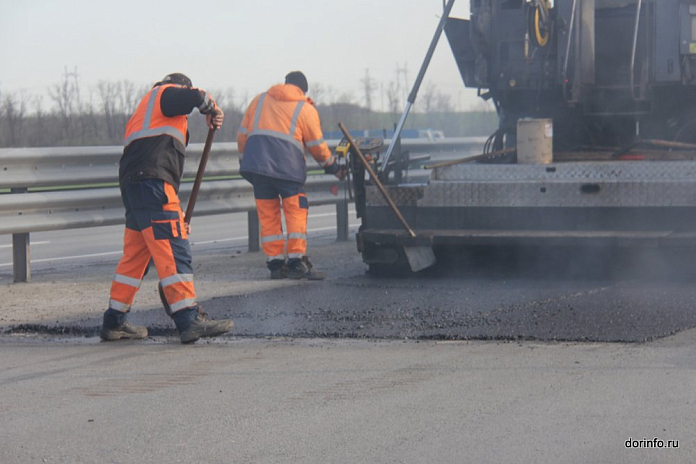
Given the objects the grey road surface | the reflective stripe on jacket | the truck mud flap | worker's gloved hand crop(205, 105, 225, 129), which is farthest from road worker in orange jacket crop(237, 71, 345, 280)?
the reflective stripe on jacket

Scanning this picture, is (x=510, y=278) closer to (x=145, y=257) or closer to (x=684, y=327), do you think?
(x=684, y=327)

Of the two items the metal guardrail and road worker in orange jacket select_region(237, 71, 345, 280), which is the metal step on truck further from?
the metal guardrail

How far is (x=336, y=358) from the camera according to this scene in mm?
5227

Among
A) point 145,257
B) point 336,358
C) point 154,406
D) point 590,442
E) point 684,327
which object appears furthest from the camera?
point 145,257

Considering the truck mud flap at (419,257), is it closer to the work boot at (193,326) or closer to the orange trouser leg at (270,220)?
the orange trouser leg at (270,220)

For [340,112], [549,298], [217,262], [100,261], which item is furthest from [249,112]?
[340,112]

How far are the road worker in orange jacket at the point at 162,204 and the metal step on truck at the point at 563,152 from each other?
2.21 meters

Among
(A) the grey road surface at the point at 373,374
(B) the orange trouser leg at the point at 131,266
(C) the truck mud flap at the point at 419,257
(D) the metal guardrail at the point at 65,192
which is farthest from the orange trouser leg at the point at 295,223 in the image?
(B) the orange trouser leg at the point at 131,266

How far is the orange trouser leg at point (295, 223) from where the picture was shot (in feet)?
27.5

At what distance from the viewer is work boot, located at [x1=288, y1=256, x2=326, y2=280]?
8.26 metres

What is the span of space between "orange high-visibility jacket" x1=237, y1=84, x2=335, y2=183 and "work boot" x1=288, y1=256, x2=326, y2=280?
0.66 metres

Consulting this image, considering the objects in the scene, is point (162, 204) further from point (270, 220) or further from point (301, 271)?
point (270, 220)

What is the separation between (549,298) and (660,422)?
291cm

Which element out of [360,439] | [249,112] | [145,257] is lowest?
[360,439]
